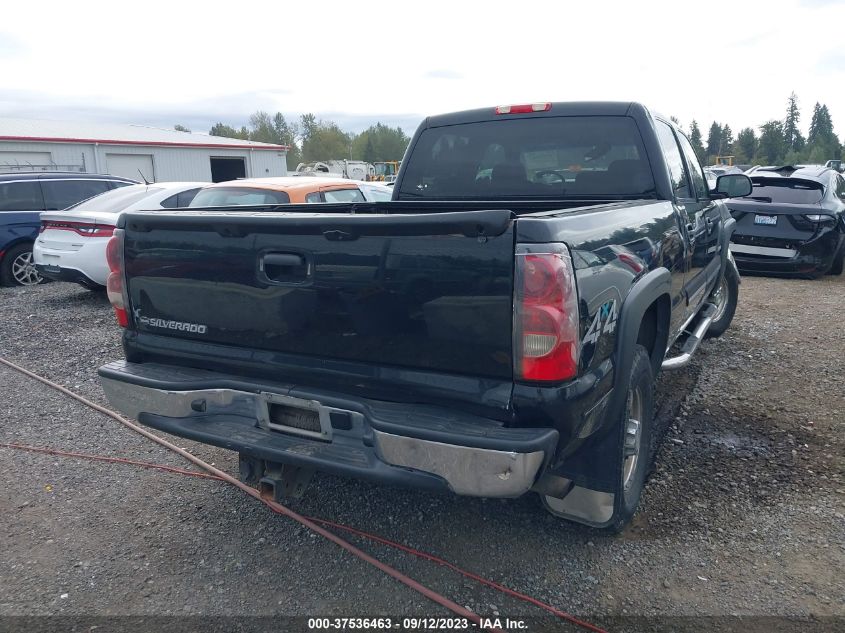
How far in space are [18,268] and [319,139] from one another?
277ft

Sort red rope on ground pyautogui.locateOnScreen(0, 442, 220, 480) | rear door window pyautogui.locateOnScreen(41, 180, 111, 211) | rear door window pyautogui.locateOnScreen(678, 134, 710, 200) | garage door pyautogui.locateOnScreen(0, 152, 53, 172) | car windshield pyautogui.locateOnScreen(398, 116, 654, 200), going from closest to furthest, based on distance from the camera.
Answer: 1. red rope on ground pyautogui.locateOnScreen(0, 442, 220, 480)
2. car windshield pyautogui.locateOnScreen(398, 116, 654, 200)
3. rear door window pyautogui.locateOnScreen(678, 134, 710, 200)
4. rear door window pyautogui.locateOnScreen(41, 180, 111, 211)
5. garage door pyautogui.locateOnScreen(0, 152, 53, 172)

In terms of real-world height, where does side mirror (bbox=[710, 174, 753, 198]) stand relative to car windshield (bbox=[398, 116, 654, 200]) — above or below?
below

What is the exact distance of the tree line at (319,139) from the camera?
9012 cm

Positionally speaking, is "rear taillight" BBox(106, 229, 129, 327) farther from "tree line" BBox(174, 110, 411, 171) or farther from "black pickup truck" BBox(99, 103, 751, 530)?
"tree line" BBox(174, 110, 411, 171)

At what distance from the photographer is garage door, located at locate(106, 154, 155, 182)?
92.1 ft

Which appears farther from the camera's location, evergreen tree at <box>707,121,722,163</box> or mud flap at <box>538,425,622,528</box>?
evergreen tree at <box>707,121,722,163</box>

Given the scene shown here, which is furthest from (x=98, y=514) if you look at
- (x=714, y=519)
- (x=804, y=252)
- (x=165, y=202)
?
(x=804, y=252)

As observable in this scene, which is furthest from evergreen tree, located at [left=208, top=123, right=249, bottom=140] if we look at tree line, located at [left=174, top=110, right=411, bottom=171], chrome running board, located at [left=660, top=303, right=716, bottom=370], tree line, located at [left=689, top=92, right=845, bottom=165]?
chrome running board, located at [left=660, top=303, right=716, bottom=370]

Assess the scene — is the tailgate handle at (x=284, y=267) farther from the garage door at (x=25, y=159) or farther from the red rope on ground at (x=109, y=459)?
the garage door at (x=25, y=159)

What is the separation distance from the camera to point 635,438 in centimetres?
311

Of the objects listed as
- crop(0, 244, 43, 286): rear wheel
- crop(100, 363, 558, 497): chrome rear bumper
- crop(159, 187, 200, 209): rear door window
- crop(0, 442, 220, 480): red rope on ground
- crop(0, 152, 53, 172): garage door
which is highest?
crop(0, 152, 53, 172): garage door

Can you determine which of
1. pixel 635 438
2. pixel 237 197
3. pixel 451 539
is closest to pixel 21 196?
pixel 237 197

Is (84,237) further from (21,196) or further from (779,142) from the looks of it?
(779,142)

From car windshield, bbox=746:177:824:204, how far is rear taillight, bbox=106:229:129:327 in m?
9.14
